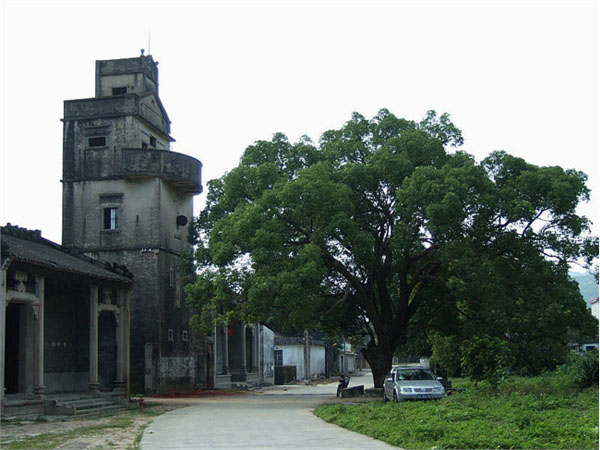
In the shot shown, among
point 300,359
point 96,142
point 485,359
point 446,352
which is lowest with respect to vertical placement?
point 300,359

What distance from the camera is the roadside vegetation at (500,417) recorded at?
1272cm

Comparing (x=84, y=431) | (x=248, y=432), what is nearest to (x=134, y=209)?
(x=84, y=431)

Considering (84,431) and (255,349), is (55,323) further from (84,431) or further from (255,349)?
(255,349)

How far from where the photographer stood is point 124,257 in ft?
122

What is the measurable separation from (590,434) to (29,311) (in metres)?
17.0

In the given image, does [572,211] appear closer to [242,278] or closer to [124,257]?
[242,278]

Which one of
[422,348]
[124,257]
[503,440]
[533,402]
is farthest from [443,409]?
[422,348]

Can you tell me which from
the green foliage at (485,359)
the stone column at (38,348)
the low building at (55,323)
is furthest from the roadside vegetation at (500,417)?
the low building at (55,323)

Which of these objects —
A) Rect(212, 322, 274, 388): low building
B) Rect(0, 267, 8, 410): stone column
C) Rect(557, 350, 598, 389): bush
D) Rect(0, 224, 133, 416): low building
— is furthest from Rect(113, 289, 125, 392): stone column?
Rect(557, 350, 598, 389): bush

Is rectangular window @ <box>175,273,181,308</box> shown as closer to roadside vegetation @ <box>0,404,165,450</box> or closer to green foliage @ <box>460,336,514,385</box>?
roadside vegetation @ <box>0,404,165,450</box>

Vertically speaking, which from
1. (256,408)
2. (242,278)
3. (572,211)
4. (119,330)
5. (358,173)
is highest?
(358,173)

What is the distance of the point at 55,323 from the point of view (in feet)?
95.5

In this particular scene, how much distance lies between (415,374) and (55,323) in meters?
13.9

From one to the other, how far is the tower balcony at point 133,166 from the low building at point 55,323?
787cm
